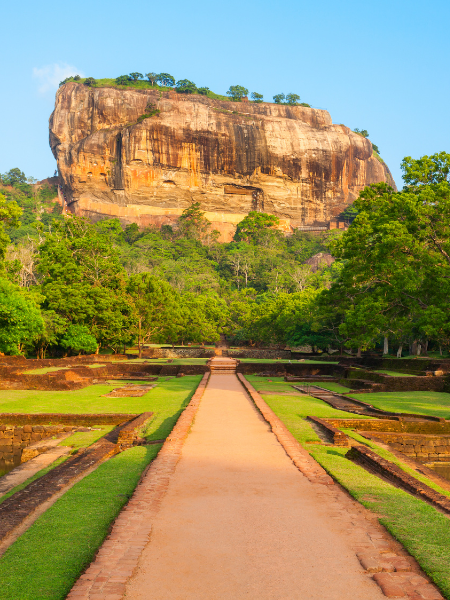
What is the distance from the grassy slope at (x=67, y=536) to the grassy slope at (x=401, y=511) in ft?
9.25

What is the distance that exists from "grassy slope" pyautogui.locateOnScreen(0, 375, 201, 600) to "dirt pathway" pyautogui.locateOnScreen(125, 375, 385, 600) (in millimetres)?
564

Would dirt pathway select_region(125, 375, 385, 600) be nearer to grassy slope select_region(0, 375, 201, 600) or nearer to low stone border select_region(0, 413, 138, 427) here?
grassy slope select_region(0, 375, 201, 600)

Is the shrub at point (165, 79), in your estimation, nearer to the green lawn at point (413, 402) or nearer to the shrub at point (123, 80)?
the shrub at point (123, 80)

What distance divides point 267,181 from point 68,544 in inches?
3661

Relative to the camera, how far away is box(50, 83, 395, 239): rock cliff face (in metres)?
86.9

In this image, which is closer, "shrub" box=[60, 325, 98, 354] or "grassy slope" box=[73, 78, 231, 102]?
"shrub" box=[60, 325, 98, 354]

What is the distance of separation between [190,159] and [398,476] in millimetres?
87420

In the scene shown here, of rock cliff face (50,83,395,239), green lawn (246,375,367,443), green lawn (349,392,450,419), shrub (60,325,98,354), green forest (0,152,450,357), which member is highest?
rock cliff face (50,83,395,239)

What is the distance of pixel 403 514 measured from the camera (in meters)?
5.12

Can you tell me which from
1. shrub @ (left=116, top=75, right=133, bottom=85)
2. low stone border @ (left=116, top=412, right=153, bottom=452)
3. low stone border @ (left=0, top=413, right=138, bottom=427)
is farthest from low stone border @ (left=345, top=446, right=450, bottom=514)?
shrub @ (left=116, top=75, right=133, bottom=85)

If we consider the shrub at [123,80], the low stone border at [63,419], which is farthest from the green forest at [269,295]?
the shrub at [123,80]

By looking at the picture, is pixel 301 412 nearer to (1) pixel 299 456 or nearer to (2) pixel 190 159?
(1) pixel 299 456

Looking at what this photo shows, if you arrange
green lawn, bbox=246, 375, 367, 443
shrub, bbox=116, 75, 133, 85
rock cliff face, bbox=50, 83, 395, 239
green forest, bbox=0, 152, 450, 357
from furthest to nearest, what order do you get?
shrub, bbox=116, 75, 133, 85
rock cliff face, bbox=50, 83, 395, 239
green forest, bbox=0, 152, 450, 357
green lawn, bbox=246, 375, 367, 443

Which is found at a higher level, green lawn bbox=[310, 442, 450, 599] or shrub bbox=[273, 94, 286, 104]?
shrub bbox=[273, 94, 286, 104]
